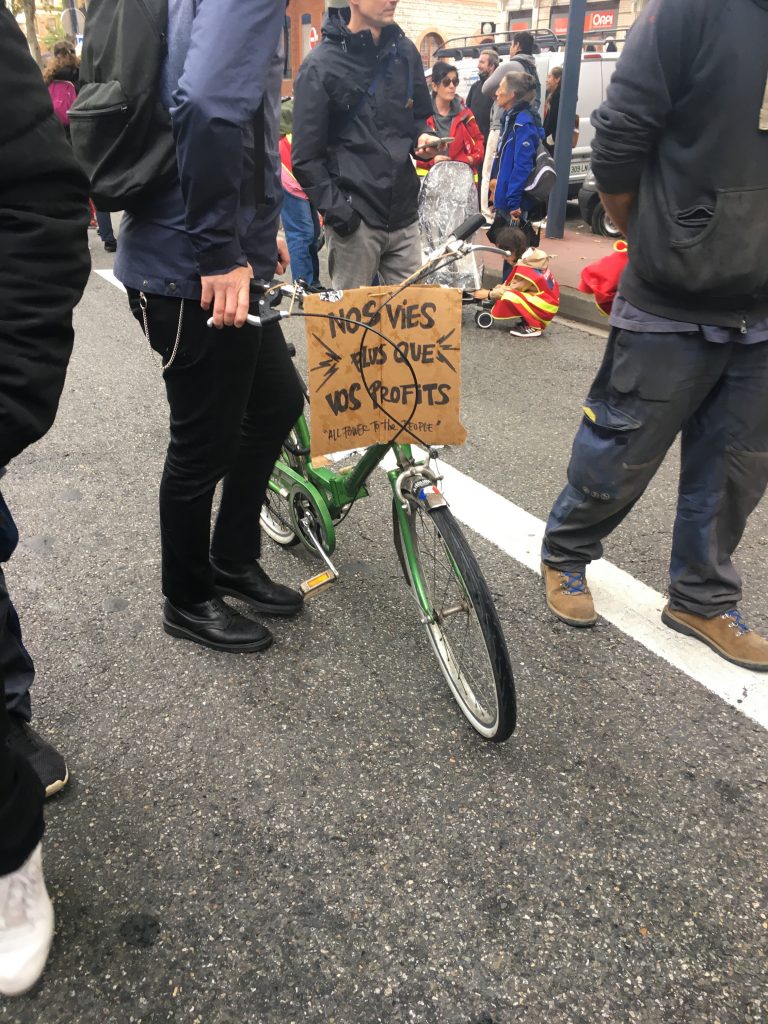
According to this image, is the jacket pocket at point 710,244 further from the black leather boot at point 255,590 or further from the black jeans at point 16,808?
the black jeans at point 16,808

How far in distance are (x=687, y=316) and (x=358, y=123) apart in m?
2.53

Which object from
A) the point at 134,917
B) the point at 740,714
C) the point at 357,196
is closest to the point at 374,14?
the point at 357,196

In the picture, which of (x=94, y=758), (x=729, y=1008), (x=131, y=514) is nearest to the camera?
(x=729, y=1008)

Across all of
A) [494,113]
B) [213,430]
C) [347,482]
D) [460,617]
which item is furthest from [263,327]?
[494,113]

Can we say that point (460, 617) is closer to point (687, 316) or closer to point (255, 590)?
point (255, 590)

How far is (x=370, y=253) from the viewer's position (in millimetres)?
4297

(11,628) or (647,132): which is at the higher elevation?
(647,132)

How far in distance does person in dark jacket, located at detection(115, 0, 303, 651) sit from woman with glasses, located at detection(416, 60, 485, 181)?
3.83 metres

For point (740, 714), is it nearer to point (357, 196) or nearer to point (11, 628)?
point (11, 628)

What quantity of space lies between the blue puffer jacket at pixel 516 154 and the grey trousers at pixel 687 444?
176 inches

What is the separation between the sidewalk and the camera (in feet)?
20.8

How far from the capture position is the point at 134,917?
5.50 ft

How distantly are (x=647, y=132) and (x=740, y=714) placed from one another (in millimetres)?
1692

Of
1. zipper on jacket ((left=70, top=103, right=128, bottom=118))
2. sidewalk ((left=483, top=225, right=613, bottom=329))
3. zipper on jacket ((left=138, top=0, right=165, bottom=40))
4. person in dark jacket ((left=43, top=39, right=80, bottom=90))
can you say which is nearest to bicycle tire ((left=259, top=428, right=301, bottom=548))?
zipper on jacket ((left=70, top=103, right=128, bottom=118))
